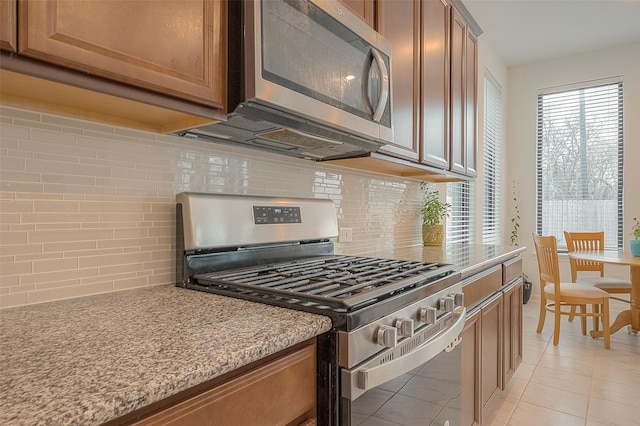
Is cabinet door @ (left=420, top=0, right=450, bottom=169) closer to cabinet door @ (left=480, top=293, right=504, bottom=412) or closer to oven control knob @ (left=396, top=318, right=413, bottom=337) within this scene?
cabinet door @ (left=480, top=293, right=504, bottom=412)

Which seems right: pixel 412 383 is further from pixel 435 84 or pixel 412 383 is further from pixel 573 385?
pixel 573 385

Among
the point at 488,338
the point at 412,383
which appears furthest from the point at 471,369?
the point at 412,383

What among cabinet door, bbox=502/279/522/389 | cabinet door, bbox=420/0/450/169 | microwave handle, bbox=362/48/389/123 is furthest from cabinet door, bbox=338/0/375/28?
cabinet door, bbox=502/279/522/389

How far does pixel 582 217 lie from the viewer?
4371 millimetres

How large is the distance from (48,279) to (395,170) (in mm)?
1734

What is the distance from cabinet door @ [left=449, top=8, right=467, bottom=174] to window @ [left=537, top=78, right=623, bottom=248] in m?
2.75

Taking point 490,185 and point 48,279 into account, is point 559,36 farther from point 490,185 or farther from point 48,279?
point 48,279

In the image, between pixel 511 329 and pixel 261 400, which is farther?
pixel 511 329

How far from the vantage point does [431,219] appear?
8.71ft

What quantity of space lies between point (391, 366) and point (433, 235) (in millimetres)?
1734

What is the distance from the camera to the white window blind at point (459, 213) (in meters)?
3.28

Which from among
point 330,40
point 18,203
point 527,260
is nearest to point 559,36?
point 527,260

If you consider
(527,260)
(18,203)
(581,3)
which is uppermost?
(581,3)

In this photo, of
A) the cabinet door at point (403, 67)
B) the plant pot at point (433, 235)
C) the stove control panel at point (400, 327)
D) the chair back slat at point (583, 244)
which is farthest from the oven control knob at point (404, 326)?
the chair back slat at point (583, 244)
